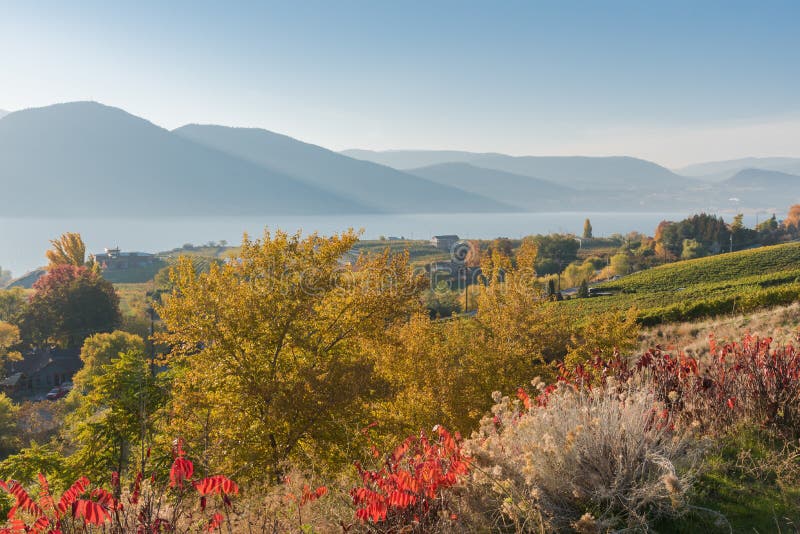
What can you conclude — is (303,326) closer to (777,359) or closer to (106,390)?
(106,390)

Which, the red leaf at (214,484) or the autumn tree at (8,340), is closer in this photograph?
the red leaf at (214,484)

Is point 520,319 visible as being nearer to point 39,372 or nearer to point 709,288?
point 709,288

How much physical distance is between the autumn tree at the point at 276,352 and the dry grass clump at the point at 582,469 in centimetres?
751

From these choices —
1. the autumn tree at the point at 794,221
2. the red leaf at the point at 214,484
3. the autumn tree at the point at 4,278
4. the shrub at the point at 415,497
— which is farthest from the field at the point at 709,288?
the autumn tree at the point at 4,278

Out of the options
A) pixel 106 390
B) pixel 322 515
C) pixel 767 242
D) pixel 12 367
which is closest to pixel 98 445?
pixel 106 390

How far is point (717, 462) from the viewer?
564 centimetres

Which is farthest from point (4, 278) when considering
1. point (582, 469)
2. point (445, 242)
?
point (582, 469)

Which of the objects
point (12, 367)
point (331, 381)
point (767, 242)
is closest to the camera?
point (331, 381)

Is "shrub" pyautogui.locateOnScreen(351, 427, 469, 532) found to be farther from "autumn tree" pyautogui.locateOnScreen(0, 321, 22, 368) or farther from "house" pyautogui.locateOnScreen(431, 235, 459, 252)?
"house" pyautogui.locateOnScreen(431, 235, 459, 252)

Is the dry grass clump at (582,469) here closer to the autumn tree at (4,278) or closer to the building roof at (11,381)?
the building roof at (11,381)

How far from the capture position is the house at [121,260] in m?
147

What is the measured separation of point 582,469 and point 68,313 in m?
71.3

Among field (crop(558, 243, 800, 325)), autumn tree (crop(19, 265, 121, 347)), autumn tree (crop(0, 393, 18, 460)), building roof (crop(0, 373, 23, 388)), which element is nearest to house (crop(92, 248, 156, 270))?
autumn tree (crop(19, 265, 121, 347))

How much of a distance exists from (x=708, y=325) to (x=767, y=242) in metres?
104
